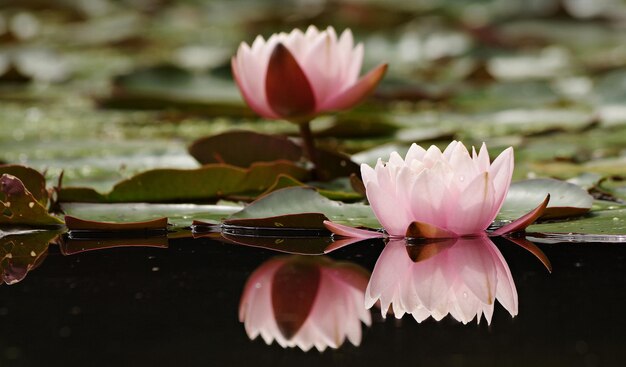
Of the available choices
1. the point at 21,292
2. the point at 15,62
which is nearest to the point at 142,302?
the point at 21,292

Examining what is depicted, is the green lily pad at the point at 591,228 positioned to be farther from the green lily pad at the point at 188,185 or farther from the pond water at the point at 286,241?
the green lily pad at the point at 188,185

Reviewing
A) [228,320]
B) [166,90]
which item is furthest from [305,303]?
[166,90]

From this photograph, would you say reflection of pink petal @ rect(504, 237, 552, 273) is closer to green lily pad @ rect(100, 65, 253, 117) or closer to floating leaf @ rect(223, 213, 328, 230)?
floating leaf @ rect(223, 213, 328, 230)

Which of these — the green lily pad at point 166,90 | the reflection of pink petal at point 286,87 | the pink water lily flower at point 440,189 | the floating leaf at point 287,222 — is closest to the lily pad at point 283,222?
the floating leaf at point 287,222

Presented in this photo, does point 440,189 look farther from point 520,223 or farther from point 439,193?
point 520,223

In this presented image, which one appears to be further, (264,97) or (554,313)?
(264,97)

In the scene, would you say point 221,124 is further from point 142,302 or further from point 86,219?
point 142,302
